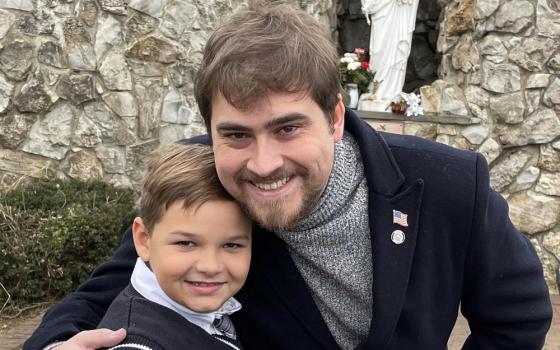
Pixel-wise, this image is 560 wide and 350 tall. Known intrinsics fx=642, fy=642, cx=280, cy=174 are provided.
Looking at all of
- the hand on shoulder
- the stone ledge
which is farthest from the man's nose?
the stone ledge

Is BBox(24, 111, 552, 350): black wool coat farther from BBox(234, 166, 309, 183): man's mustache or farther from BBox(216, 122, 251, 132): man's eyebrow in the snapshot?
BBox(216, 122, 251, 132): man's eyebrow

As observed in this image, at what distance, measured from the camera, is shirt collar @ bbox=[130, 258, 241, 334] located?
1497 millimetres

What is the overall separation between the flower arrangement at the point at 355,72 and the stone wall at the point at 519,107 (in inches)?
27.5

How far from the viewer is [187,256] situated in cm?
147

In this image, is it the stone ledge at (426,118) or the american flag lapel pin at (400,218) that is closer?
the american flag lapel pin at (400,218)

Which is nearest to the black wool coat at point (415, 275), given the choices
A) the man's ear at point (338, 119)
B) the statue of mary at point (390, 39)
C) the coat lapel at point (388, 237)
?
the coat lapel at point (388, 237)

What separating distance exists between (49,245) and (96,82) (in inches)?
68.9

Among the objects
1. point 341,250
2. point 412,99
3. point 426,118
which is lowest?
point 426,118

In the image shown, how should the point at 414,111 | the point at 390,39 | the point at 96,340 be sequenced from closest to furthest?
1. the point at 96,340
2. the point at 414,111
3. the point at 390,39

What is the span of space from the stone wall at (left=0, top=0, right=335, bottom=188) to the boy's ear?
4069mm

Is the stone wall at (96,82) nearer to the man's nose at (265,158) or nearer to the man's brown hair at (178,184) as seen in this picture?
the man's brown hair at (178,184)

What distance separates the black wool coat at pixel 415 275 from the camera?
166 cm

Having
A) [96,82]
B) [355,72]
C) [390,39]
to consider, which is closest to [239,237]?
[96,82]

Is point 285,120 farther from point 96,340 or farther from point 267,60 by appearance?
point 96,340
